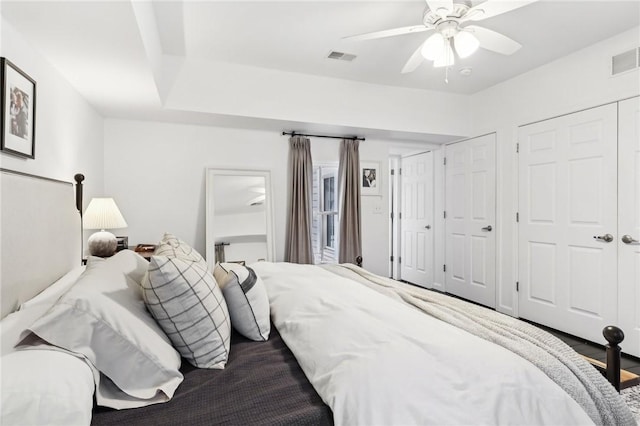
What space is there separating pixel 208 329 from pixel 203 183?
2.81 metres

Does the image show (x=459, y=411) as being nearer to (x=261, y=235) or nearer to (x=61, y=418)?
(x=61, y=418)

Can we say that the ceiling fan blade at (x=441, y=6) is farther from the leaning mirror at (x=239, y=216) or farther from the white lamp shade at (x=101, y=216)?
the white lamp shade at (x=101, y=216)

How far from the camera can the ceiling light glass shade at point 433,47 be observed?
7.53 ft

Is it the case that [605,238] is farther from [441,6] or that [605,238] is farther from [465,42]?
[441,6]

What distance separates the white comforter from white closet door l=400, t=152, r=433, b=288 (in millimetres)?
3862

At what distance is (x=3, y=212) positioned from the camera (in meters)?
1.37

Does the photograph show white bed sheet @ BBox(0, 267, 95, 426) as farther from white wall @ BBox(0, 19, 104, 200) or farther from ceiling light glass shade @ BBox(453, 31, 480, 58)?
ceiling light glass shade @ BBox(453, 31, 480, 58)

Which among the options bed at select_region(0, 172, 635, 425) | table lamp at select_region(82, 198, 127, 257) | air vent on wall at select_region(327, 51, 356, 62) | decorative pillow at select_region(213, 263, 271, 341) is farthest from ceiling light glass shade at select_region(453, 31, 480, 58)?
table lamp at select_region(82, 198, 127, 257)

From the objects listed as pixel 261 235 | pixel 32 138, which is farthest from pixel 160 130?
pixel 32 138

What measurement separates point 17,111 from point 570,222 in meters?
4.15

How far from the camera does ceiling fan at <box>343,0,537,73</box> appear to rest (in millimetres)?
2041

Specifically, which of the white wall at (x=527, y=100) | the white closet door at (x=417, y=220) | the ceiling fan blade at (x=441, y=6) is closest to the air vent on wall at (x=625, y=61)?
the white wall at (x=527, y=100)

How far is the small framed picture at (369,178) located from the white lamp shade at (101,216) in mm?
2720

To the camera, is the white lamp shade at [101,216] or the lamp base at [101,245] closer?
the lamp base at [101,245]
